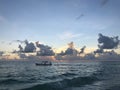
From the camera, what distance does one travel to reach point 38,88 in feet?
136

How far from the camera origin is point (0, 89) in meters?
38.2

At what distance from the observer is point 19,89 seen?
39312 millimetres

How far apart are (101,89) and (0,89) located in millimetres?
20898

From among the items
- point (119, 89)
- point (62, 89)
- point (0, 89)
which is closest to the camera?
point (119, 89)

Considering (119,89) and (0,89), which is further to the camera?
(0,89)

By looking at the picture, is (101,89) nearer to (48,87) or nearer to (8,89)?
(48,87)

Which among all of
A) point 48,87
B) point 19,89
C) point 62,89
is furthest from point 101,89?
point 19,89

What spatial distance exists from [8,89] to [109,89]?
20.9 m

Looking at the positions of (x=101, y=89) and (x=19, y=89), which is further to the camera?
(x=19, y=89)

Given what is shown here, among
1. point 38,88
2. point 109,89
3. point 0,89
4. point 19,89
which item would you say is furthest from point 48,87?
point 109,89

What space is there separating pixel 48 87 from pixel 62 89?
3903mm

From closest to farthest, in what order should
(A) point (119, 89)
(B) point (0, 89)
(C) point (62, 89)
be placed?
(A) point (119, 89)
(B) point (0, 89)
(C) point (62, 89)

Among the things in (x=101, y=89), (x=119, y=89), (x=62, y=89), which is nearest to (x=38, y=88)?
(x=62, y=89)

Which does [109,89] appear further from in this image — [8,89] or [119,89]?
[8,89]
